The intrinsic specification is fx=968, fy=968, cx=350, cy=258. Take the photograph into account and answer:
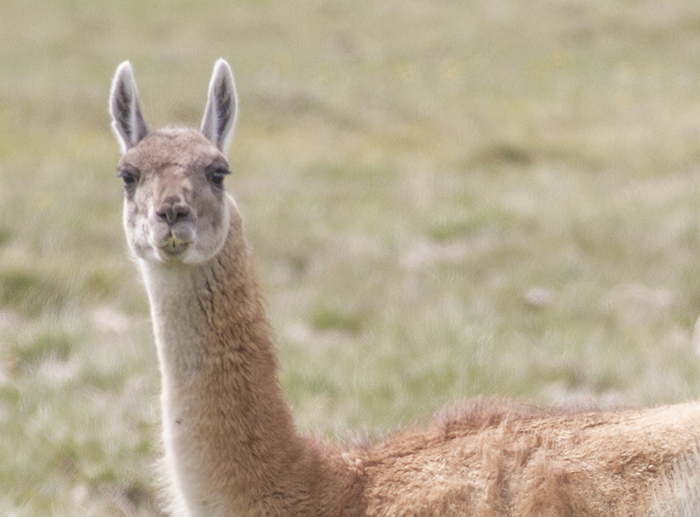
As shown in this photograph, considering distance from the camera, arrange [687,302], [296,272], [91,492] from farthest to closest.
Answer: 1. [296,272]
2. [687,302]
3. [91,492]

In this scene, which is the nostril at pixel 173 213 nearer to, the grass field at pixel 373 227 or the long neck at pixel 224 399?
the long neck at pixel 224 399

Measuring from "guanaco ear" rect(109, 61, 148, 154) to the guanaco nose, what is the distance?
66 cm

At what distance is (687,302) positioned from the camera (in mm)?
7340

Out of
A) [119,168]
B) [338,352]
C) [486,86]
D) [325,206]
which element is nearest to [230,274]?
[119,168]

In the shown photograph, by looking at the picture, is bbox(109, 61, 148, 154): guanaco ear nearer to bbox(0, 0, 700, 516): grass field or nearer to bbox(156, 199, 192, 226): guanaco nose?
bbox(156, 199, 192, 226): guanaco nose

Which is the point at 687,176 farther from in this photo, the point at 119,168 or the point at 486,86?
the point at 119,168

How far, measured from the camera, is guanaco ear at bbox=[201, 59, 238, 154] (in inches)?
163

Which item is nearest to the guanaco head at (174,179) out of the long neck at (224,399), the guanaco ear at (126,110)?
the guanaco ear at (126,110)

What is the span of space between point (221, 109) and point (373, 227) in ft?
18.2

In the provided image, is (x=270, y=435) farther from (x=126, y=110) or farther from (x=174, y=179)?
(x=126, y=110)

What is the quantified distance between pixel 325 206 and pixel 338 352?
4.41 meters

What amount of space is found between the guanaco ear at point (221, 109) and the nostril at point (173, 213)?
682 millimetres

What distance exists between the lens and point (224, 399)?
3.50 m

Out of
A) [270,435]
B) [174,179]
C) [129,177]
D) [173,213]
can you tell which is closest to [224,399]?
[270,435]
